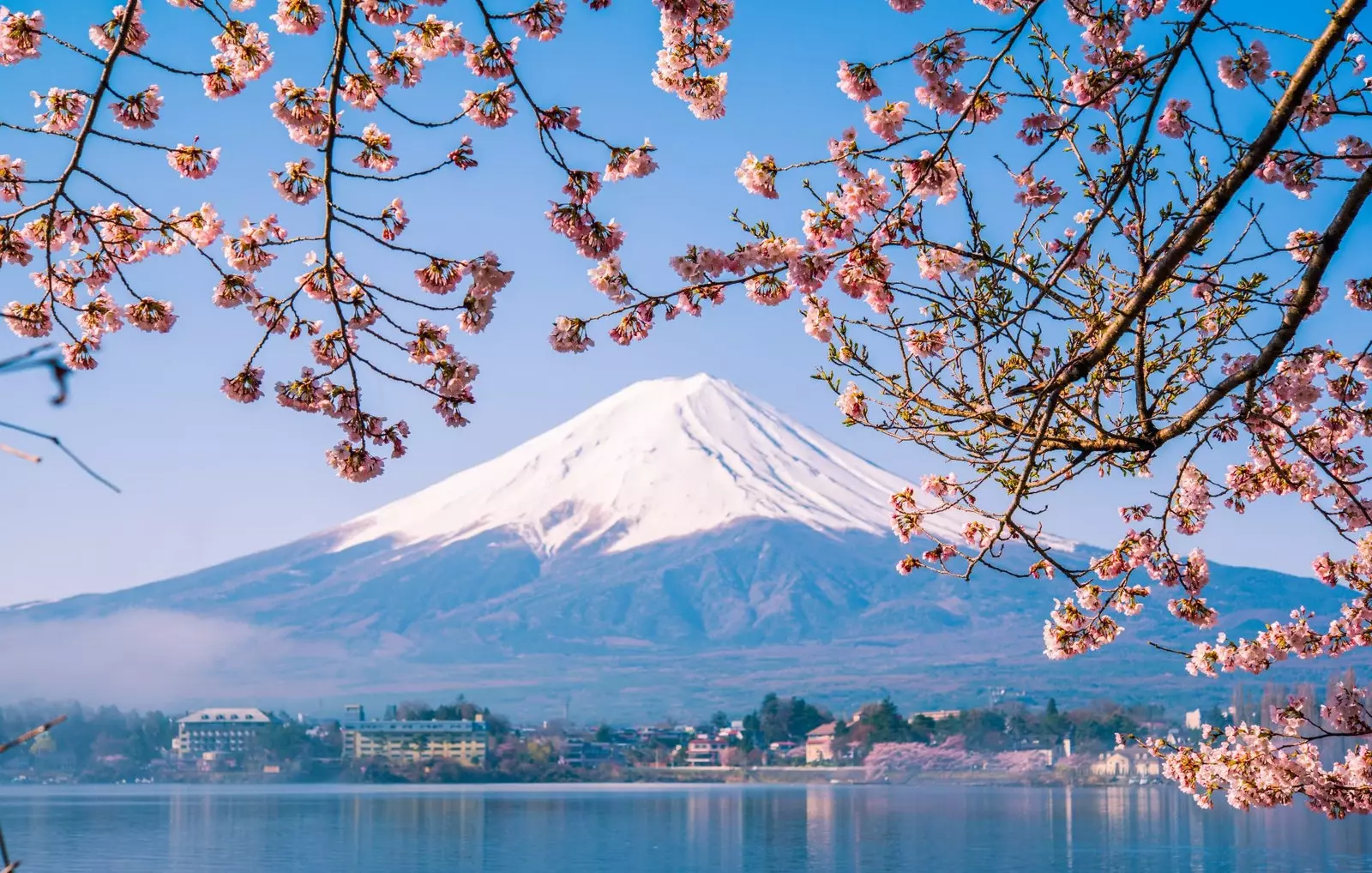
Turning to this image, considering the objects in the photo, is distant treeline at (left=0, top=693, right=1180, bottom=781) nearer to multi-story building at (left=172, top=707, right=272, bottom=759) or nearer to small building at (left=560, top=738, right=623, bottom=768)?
small building at (left=560, top=738, right=623, bottom=768)

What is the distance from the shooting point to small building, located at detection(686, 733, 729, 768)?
122m

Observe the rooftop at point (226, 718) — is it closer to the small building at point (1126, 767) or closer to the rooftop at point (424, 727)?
the rooftop at point (424, 727)

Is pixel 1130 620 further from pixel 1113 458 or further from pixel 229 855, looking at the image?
pixel 1113 458

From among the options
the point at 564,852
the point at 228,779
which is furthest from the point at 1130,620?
the point at 564,852

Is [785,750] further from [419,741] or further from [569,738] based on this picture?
[419,741]

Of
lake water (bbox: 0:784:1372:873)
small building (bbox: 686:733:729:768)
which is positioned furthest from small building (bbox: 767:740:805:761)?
lake water (bbox: 0:784:1372:873)

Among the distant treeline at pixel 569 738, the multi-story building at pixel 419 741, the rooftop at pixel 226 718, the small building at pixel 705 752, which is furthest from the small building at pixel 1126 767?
the rooftop at pixel 226 718

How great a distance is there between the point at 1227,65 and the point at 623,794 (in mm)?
82666

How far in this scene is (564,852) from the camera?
39.1 m

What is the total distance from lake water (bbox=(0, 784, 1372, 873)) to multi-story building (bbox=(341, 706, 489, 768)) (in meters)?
41.7

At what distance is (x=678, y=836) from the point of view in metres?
45.7

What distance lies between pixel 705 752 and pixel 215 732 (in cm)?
4996

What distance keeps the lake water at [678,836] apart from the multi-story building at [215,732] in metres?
67.2

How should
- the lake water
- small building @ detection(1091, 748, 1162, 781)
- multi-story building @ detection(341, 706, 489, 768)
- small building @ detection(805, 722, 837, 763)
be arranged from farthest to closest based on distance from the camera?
small building @ detection(805, 722, 837, 763)
multi-story building @ detection(341, 706, 489, 768)
small building @ detection(1091, 748, 1162, 781)
the lake water
